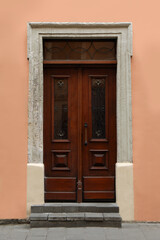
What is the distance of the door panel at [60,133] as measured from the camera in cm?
593

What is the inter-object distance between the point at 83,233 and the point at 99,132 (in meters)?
1.79

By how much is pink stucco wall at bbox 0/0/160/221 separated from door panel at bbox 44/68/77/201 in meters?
0.45

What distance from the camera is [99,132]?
6016mm

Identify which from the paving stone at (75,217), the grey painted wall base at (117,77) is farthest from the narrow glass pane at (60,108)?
the paving stone at (75,217)

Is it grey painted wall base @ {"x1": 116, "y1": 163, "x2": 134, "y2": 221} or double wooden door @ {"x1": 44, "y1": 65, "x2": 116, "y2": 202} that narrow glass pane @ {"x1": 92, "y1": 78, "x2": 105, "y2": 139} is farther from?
grey painted wall base @ {"x1": 116, "y1": 163, "x2": 134, "y2": 221}

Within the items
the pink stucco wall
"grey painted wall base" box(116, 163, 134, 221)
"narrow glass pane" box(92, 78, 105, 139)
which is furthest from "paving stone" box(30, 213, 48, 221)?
"narrow glass pane" box(92, 78, 105, 139)

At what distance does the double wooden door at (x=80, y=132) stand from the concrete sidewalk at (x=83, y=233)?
703 millimetres

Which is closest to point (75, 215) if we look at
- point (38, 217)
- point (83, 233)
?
point (83, 233)

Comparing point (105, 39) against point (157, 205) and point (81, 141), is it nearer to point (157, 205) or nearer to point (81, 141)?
point (81, 141)

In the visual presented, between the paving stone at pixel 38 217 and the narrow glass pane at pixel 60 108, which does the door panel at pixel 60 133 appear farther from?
the paving stone at pixel 38 217

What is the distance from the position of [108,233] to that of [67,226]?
696mm

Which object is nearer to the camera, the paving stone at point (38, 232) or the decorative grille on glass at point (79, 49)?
the paving stone at point (38, 232)

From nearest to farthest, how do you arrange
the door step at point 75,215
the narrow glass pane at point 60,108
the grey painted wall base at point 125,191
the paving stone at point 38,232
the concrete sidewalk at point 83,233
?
1. the concrete sidewalk at point 83,233
2. the paving stone at point 38,232
3. the door step at point 75,215
4. the grey painted wall base at point 125,191
5. the narrow glass pane at point 60,108

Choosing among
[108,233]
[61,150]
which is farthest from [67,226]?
[61,150]
